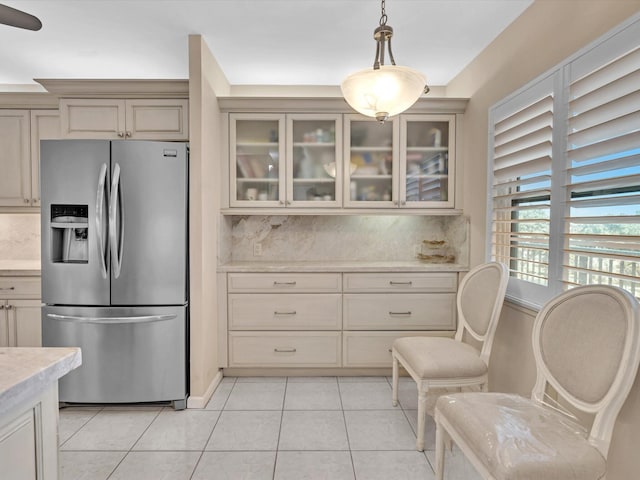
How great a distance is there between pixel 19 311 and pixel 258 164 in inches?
87.3

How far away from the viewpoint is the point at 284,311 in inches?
117

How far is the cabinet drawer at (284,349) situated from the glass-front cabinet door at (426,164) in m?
1.33

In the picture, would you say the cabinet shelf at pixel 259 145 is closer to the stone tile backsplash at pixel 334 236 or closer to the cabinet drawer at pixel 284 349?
the stone tile backsplash at pixel 334 236

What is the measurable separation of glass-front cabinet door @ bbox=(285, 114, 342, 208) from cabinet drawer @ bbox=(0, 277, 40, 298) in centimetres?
210

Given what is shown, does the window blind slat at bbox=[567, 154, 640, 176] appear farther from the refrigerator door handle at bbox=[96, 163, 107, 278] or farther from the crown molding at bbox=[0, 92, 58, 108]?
Result: the crown molding at bbox=[0, 92, 58, 108]

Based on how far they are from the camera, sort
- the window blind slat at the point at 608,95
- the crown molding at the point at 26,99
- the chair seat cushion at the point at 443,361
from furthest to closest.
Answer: the crown molding at the point at 26,99 < the chair seat cushion at the point at 443,361 < the window blind slat at the point at 608,95

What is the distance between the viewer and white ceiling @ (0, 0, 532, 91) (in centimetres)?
224

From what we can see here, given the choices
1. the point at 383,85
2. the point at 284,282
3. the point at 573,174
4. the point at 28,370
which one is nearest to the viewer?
the point at 28,370

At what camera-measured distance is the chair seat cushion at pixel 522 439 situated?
1181 mm

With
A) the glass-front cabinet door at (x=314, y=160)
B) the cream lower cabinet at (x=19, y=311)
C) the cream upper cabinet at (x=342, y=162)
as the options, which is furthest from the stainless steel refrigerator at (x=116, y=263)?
the glass-front cabinet door at (x=314, y=160)

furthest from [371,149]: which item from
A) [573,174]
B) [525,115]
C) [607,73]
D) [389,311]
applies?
[607,73]

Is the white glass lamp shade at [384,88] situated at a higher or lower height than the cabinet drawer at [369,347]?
higher

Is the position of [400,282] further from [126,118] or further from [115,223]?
[126,118]

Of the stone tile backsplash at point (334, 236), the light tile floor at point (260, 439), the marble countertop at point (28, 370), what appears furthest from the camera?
the stone tile backsplash at point (334, 236)
